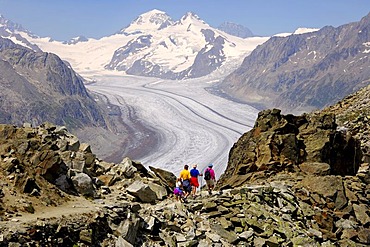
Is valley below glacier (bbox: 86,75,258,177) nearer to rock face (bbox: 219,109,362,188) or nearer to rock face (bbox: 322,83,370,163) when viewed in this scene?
rock face (bbox: 322,83,370,163)

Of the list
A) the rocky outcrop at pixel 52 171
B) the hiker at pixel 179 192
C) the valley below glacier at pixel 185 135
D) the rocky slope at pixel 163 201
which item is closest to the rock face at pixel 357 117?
the rocky slope at pixel 163 201

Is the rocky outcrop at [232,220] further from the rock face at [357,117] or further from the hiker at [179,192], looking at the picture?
the rock face at [357,117]

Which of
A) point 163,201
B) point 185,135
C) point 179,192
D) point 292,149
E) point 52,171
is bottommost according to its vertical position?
point 185,135

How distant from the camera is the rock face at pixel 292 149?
2723cm

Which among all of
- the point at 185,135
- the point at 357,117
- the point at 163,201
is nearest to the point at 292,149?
the point at 163,201

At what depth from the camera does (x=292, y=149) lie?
2775 centimetres

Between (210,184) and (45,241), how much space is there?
1072 centimetres

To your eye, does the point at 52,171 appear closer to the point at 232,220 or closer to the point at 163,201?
the point at 163,201

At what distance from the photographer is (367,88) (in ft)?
169

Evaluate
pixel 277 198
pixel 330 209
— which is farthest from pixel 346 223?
pixel 277 198

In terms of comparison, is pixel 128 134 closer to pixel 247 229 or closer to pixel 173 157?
pixel 173 157

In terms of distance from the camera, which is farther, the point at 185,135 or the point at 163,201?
the point at 185,135

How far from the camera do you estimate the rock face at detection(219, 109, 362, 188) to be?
A: 89.4ft

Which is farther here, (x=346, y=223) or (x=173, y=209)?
(x=346, y=223)
